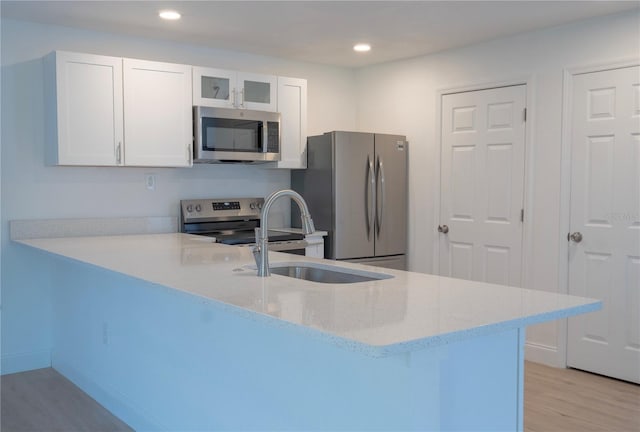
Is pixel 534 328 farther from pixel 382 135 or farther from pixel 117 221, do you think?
pixel 117 221

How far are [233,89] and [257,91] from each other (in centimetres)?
22

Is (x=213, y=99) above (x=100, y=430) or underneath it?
above

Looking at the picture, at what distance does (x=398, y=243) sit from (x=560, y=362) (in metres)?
1.57

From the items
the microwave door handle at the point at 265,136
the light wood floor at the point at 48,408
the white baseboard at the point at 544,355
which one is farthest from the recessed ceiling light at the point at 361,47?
the light wood floor at the point at 48,408

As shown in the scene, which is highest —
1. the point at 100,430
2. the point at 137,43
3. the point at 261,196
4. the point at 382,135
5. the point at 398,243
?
the point at 137,43

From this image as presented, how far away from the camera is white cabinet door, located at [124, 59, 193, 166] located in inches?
160

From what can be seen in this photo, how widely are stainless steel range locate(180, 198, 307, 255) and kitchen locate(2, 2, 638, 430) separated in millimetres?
108

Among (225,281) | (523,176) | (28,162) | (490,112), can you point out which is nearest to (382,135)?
(490,112)

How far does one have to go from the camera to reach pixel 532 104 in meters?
4.27

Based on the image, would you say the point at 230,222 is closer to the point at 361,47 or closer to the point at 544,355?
the point at 361,47

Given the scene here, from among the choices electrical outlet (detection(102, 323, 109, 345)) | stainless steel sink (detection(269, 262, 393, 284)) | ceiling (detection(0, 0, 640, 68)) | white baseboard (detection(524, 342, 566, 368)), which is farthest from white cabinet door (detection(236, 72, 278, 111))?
white baseboard (detection(524, 342, 566, 368))

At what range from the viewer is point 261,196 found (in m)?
5.10

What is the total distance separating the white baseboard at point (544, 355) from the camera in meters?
4.18

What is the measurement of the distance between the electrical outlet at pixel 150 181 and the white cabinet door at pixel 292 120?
0.96 m
